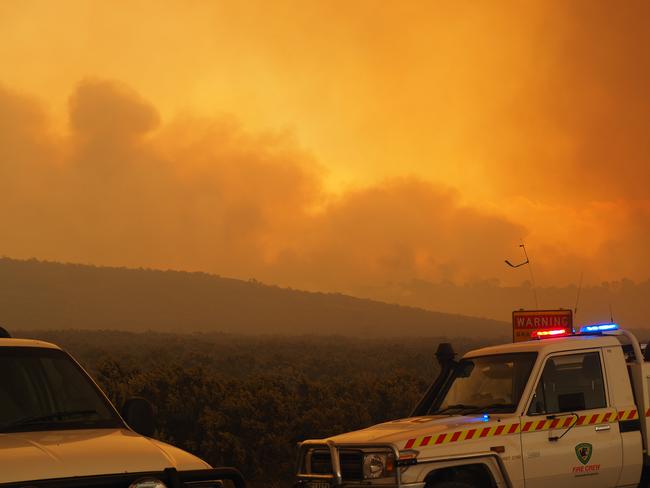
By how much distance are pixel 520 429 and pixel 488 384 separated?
0.87 metres

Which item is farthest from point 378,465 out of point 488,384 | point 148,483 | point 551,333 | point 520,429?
point 148,483

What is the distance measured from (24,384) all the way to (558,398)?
5406mm

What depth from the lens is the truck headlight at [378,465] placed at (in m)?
9.57

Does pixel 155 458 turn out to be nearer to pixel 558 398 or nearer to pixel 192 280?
pixel 558 398

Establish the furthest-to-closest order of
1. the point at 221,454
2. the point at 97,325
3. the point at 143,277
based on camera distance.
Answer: the point at 143,277
the point at 97,325
the point at 221,454

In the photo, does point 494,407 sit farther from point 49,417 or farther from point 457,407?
point 49,417

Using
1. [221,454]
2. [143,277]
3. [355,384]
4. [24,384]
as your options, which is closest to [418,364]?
[355,384]

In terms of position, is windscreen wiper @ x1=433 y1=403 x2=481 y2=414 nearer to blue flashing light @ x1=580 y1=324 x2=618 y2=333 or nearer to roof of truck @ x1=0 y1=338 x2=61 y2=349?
blue flashing light @ x1=580 y1=324 x2=618 y2=333

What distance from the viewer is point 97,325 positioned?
120 metres

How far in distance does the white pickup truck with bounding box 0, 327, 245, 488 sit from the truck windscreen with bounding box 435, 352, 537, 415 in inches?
178

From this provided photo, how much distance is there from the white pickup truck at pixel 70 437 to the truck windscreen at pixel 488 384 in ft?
14.8

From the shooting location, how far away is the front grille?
9844 millimetres

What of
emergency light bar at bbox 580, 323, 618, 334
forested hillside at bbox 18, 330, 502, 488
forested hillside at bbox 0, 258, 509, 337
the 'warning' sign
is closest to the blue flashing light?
emergency light bar at bbox 580, 323, 618, 334

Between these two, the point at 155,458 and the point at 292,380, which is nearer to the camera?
the point at 155,458
